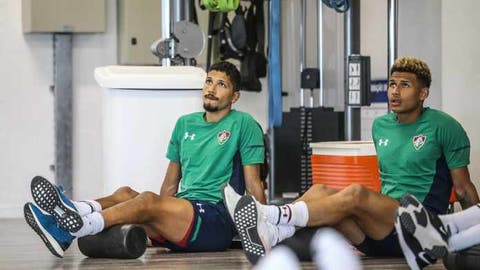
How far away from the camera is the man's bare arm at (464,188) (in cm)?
426

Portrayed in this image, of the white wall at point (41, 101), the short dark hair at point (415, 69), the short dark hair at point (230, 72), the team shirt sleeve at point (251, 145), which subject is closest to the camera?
the short dark hair at point (415, 69)

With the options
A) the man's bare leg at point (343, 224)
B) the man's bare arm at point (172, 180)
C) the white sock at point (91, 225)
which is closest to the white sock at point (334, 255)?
the man's bare leg at point (343, 224)

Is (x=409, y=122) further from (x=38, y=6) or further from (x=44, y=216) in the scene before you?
(x=38, y=6)

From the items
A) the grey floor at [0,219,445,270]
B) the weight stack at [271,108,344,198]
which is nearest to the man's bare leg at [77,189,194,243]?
the grey floor at [0,219,445,270]

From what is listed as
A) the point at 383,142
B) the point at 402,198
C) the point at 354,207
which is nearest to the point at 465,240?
the point at 402,198

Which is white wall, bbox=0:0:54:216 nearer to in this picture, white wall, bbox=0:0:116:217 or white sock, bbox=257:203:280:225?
white wall, bbox=0:0:116:217

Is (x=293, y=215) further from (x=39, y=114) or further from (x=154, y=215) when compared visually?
(x=39, y=114)

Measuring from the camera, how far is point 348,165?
581 cm

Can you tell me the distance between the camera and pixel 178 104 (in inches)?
222

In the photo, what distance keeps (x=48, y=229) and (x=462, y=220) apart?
1.67 metres

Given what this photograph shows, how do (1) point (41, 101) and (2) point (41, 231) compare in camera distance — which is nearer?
(2) point (41, 231)

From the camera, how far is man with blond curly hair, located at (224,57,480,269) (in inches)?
147

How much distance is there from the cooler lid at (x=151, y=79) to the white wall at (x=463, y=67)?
1688 millimetres

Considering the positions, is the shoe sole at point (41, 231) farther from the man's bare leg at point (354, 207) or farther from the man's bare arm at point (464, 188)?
the man's bare arm at point (464, 188)
